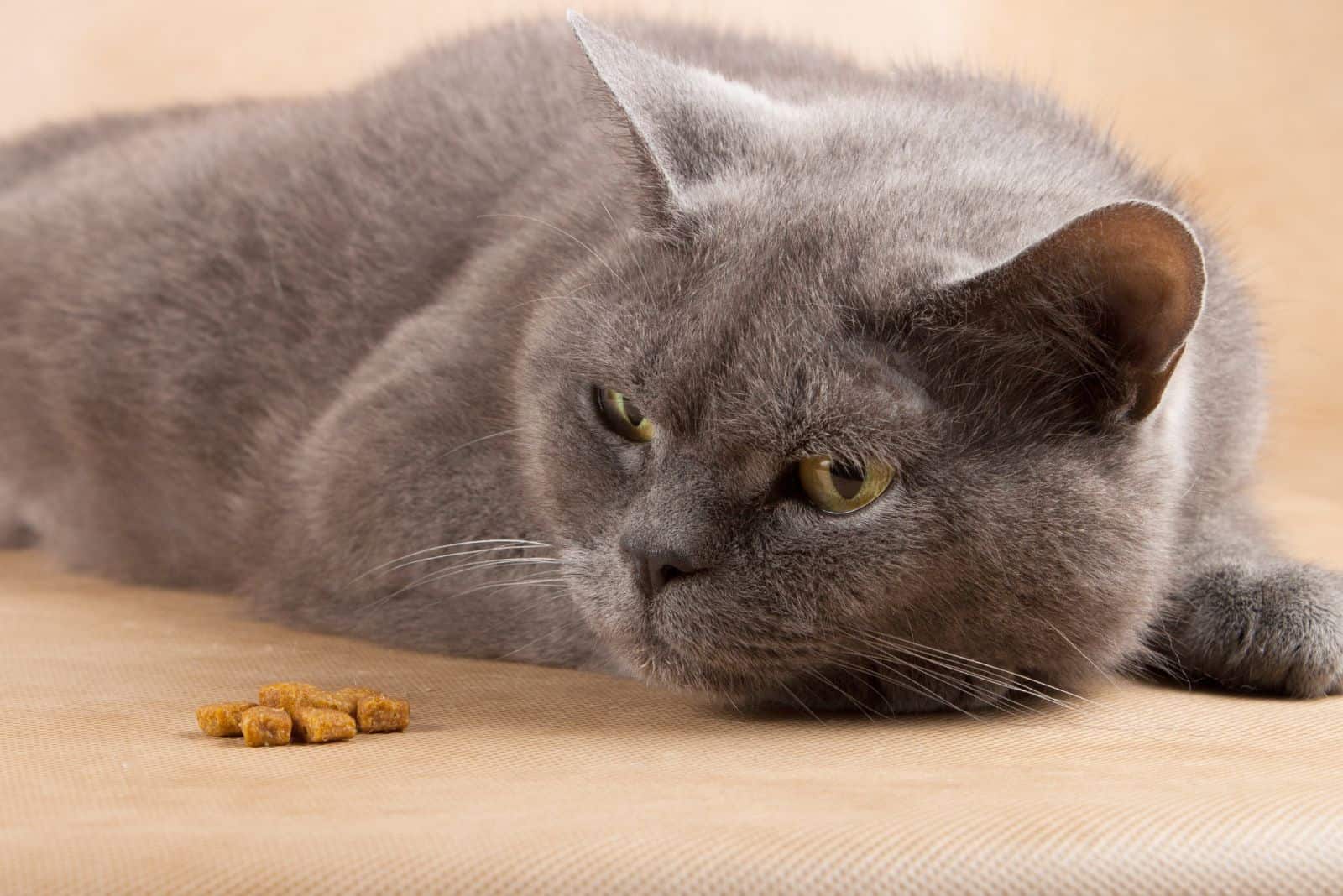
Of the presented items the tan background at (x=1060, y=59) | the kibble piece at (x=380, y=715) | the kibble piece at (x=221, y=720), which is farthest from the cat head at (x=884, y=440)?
the tan background at (x=1060, y=59)

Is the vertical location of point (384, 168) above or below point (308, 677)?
above

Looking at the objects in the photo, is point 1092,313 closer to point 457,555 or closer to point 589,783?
point 589,783

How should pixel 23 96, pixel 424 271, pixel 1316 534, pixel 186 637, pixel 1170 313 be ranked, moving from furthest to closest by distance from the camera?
pixel 23 96, pixel 1316 534, pixel 424 271, pixel 186 637, pixel 1170 313

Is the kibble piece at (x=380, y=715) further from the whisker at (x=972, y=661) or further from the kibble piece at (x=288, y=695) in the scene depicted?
the whisker at (x=972, y=661)

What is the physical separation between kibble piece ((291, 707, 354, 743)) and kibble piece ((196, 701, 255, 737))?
0.06 m

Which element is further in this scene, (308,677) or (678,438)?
(308,677)

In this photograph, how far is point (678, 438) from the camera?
1479mm

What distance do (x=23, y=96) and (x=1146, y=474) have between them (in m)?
2.76

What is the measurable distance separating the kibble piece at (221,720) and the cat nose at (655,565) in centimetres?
40

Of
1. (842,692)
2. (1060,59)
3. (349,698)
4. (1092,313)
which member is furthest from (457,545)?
(1060,59)

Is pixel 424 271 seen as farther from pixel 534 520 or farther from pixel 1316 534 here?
pixel 1316 534

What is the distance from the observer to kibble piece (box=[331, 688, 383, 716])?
1581mm

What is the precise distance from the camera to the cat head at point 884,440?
142 centimetres

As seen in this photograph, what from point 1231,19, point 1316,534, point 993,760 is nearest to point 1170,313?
point 993,760
